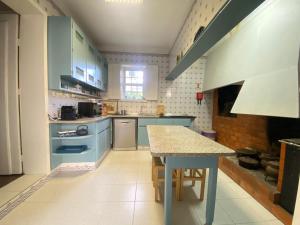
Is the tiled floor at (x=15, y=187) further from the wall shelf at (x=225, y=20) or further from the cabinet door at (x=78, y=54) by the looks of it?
the wall shelf at (x=225, y=20)

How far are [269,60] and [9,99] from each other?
141 inches

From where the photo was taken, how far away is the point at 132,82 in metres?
4.66

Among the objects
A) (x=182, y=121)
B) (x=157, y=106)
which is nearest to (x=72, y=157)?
(x=157, y=106)

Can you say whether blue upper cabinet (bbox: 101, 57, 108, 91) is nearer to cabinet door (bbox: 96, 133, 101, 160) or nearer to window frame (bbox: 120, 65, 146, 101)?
window frame (bbox: 120, 65, 146, 101)

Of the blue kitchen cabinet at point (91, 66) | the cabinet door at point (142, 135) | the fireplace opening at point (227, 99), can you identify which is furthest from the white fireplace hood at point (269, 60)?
the blue kitchen cabinet at point (91, 66)

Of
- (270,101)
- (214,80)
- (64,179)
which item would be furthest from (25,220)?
(214,80)

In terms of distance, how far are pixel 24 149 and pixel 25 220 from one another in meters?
1.22

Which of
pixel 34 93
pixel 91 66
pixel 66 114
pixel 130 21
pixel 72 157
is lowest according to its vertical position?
pixel 72 157

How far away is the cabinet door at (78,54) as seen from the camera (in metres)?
2.43

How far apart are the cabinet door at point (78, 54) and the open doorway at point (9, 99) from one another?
2.53 feet

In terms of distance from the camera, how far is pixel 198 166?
4.31 feet

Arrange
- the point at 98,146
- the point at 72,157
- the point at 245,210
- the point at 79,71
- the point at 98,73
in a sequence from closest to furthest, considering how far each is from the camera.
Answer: the point at 245,210, the point at 72,157, the point at 79,71, the point at 98,146, the point at 98,73

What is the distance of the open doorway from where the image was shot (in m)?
2.24

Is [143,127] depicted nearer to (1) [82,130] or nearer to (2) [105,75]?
(1) [82,130]
